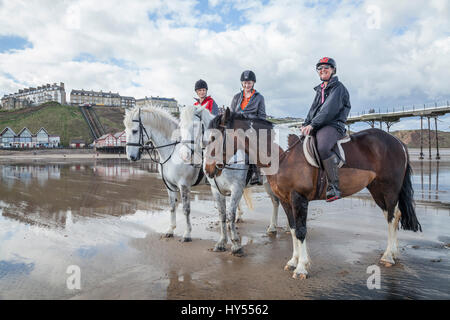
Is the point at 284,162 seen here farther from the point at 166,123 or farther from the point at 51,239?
the point at 51,239

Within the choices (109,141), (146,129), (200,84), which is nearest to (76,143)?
(109,141)

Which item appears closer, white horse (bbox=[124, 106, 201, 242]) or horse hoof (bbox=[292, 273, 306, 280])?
horse hoof (bbox=[292, 273, 306, 280])

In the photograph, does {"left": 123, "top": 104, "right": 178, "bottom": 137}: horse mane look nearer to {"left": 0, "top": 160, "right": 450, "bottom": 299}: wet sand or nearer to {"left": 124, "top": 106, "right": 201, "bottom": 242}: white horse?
{"left": 124, "top": 106, "right": 201, "bottom": 242}: white horse

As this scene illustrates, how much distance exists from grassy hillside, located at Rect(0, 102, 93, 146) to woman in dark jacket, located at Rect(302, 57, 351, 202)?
10200 cm

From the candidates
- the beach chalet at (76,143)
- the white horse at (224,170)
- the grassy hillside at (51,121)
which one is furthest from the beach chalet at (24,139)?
the white horse at (224,170)

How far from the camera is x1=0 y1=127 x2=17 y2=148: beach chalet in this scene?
272ft

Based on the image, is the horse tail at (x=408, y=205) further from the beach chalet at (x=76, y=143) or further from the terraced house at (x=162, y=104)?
the beach chalet at (x=76, y=143)

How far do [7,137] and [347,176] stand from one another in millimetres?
107067

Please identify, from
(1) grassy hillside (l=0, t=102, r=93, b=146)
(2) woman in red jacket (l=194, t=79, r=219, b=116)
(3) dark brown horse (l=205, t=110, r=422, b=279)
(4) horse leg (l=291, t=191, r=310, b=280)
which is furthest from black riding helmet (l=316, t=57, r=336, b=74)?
(1) grassy hillside (l=0, t=102, r=93, b=146)

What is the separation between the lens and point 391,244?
4.80m

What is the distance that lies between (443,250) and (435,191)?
25.8 ft

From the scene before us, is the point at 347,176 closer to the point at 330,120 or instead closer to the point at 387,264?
the point at 330,120

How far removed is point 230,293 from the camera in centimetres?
370

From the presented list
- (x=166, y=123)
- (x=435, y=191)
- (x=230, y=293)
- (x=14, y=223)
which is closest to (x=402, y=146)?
(x=230, y=293)
